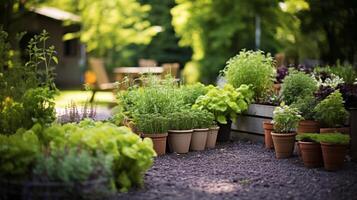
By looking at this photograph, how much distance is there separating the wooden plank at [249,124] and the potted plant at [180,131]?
1.19 meters

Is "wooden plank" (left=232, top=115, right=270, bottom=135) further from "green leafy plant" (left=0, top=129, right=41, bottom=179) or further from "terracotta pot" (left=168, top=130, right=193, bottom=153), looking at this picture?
"green leafy plant" (left=0, top=129, right=41, bottom=179)

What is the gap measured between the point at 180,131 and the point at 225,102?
873 millimetres

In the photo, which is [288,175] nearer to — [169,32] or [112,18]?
[112,18]

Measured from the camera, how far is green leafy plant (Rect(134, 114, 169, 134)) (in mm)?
5883

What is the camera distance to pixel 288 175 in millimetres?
5062

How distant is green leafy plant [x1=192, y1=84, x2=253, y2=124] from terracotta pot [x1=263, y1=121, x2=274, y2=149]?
1.42 ft

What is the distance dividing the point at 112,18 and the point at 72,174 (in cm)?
1705

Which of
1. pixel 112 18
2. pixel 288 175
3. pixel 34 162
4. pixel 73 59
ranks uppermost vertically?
pixel 112 18

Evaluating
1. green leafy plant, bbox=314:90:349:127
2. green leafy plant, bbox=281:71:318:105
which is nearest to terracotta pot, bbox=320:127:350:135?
green leafy plant, bbox=314:90:349:127

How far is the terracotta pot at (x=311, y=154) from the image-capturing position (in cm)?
532

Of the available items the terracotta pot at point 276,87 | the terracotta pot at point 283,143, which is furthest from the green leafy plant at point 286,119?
the terracotta pot at point 276,87

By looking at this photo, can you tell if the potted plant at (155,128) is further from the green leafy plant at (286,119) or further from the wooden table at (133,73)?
the green leafy plant at (286,119)

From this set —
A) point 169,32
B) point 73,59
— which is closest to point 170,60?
point 169,32

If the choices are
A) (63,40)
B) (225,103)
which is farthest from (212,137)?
(63,40)
